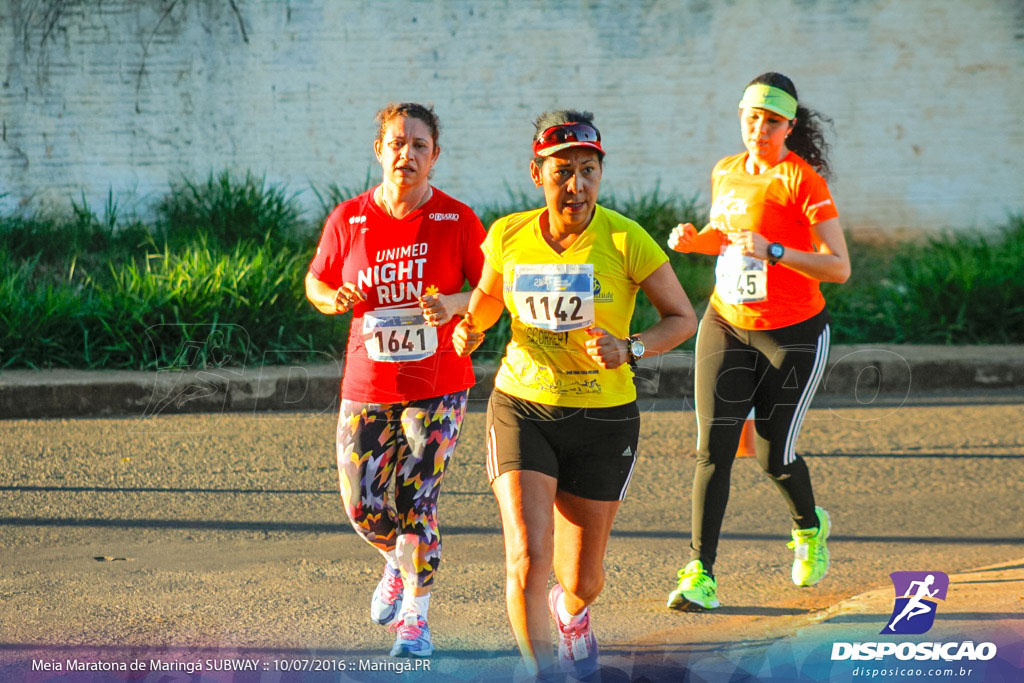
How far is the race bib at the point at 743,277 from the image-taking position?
15.2 ft

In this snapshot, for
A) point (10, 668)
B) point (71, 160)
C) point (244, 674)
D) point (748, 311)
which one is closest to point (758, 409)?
point (748, 311)

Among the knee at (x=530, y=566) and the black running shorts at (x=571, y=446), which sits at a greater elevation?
the black running shorts at (x=571, y=446)

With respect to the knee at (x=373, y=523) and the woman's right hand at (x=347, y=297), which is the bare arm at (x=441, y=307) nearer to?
the woman's right hand at (x=347, y=297)

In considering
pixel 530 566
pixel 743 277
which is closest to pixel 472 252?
pixel 743 277

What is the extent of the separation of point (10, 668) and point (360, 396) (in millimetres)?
1413

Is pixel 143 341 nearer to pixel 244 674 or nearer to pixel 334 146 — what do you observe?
pixel 334 146

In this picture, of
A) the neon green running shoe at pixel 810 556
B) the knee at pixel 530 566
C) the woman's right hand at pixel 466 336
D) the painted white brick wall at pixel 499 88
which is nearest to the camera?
the knee at pixel 530 566

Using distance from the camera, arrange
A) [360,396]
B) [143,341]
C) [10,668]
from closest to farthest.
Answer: [10,668] < [360,396] < [143,341]

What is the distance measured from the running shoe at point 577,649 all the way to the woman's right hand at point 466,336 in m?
0.86

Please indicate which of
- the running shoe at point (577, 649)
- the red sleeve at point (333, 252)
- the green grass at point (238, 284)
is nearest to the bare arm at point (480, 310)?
the red sleeve at point (333, 252)

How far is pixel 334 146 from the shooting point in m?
12.0

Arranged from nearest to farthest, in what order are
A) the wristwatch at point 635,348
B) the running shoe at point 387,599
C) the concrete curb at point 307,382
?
1. the wristwatch at point 635,348
2. the running shoe at point 387,599
3. the concrete curb at point 307,382

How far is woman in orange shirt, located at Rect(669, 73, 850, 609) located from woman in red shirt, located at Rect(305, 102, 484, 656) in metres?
0.97

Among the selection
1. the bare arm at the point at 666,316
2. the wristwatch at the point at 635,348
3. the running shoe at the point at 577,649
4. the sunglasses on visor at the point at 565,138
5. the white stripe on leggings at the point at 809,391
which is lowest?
the running shoe at the point at 577,649
